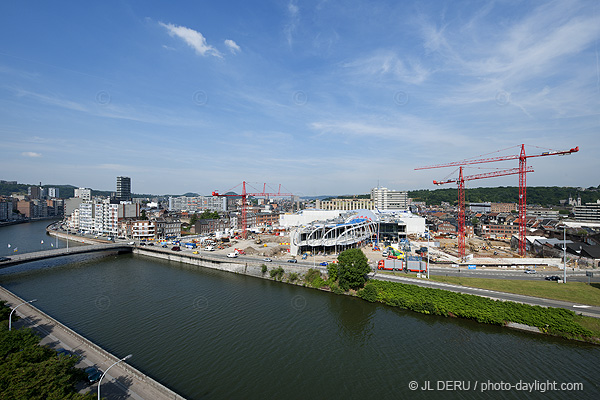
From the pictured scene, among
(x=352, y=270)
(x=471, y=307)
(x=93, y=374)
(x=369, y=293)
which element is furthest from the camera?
(x=352, y=270)

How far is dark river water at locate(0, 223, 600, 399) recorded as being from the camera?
12742mm

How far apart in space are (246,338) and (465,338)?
13.1m

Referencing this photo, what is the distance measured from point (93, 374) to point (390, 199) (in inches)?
4901

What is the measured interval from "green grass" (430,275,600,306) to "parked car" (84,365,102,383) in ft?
79.0

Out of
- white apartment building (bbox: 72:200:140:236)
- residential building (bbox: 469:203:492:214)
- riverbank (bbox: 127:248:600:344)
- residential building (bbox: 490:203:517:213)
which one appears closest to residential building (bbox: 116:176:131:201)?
white apartment building (bbox: 72:200:140:236)

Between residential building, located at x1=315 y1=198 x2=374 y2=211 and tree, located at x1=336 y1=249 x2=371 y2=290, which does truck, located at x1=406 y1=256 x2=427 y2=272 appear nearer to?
tree, located at x1=336 y1=249 x2=371 y2=290

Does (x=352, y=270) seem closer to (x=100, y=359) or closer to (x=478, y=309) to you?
(x=478, y=309)

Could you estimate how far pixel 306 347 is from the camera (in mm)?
16109

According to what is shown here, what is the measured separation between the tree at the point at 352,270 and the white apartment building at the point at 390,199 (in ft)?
340

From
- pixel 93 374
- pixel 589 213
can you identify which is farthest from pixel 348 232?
pixel 589 213

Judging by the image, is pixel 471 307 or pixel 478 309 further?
pixel 471 307

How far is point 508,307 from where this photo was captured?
746 inches

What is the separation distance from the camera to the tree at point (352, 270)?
24.2 metres

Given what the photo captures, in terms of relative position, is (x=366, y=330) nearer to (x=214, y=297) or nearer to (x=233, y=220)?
(x=214, y=297)
